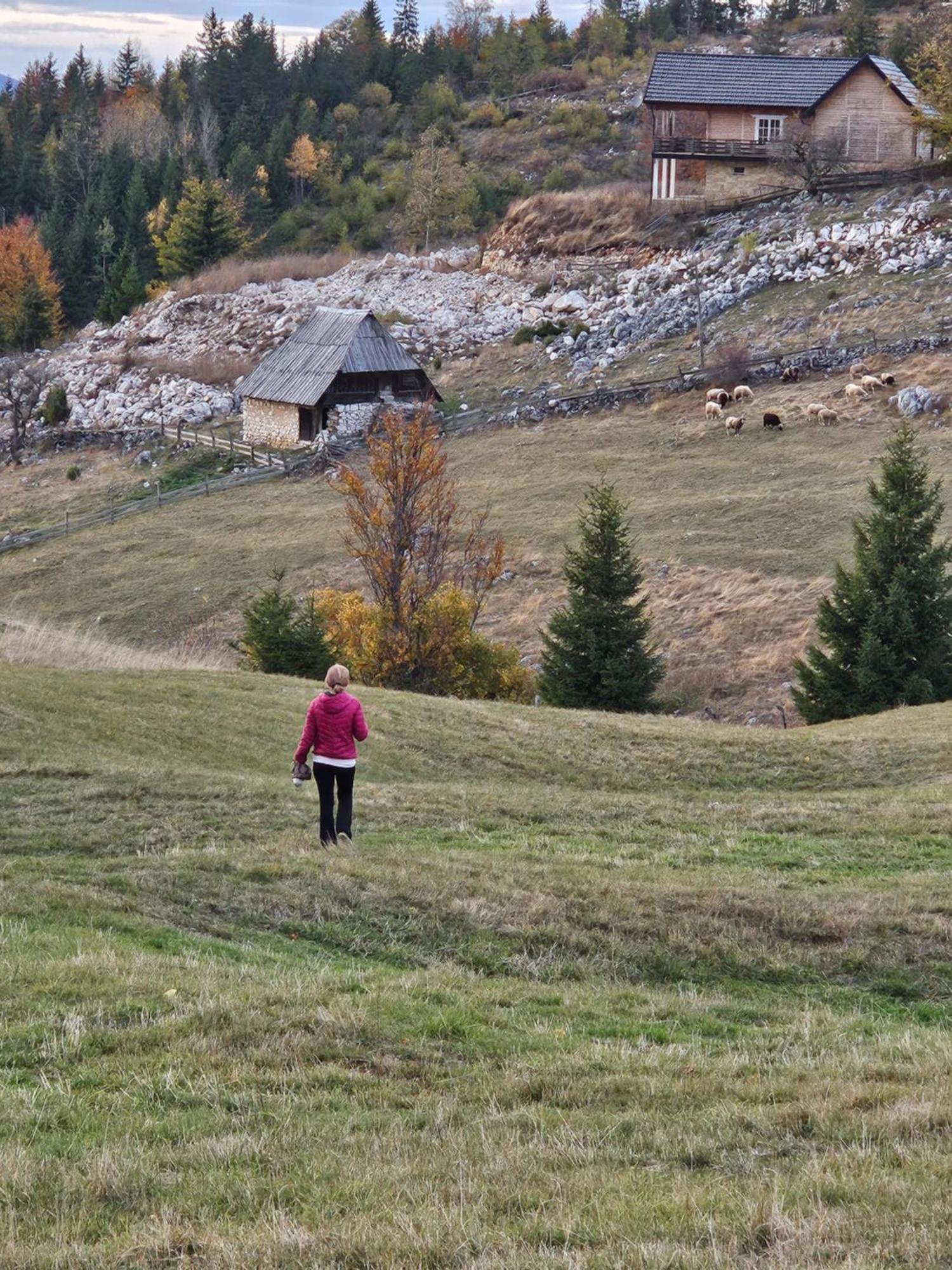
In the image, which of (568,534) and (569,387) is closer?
(568,534)

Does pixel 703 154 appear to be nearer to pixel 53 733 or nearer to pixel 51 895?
pixel 53 733

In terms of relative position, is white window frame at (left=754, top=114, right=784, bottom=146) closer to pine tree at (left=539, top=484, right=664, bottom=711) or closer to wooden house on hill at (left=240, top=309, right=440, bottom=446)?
wooden house on hill at (left=240, top=309, right=440, bottom=446)

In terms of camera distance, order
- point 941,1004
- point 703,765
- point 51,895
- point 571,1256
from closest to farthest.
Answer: point 571,1256 → point 941,1004 → point 51,895 → point 703,765

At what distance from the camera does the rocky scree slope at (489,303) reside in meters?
64.0

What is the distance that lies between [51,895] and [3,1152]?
17.8ft

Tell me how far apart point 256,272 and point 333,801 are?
265ft

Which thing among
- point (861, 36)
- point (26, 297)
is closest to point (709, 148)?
point (861, 36)

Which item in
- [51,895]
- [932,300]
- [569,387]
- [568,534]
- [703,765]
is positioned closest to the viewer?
[51,895]

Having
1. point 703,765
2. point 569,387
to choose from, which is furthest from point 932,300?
point 703,765

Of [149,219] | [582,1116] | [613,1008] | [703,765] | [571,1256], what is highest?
[149,219]

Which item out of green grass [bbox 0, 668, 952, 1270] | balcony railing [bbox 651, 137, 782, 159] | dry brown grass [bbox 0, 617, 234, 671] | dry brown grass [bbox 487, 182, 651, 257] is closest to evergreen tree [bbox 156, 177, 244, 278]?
dry brown grass [bbox 487, 182, 651, 257]

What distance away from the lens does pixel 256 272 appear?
89.2 metres

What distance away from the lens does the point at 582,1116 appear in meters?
6.61

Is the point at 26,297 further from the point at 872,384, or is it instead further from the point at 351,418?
the point at 872,384
